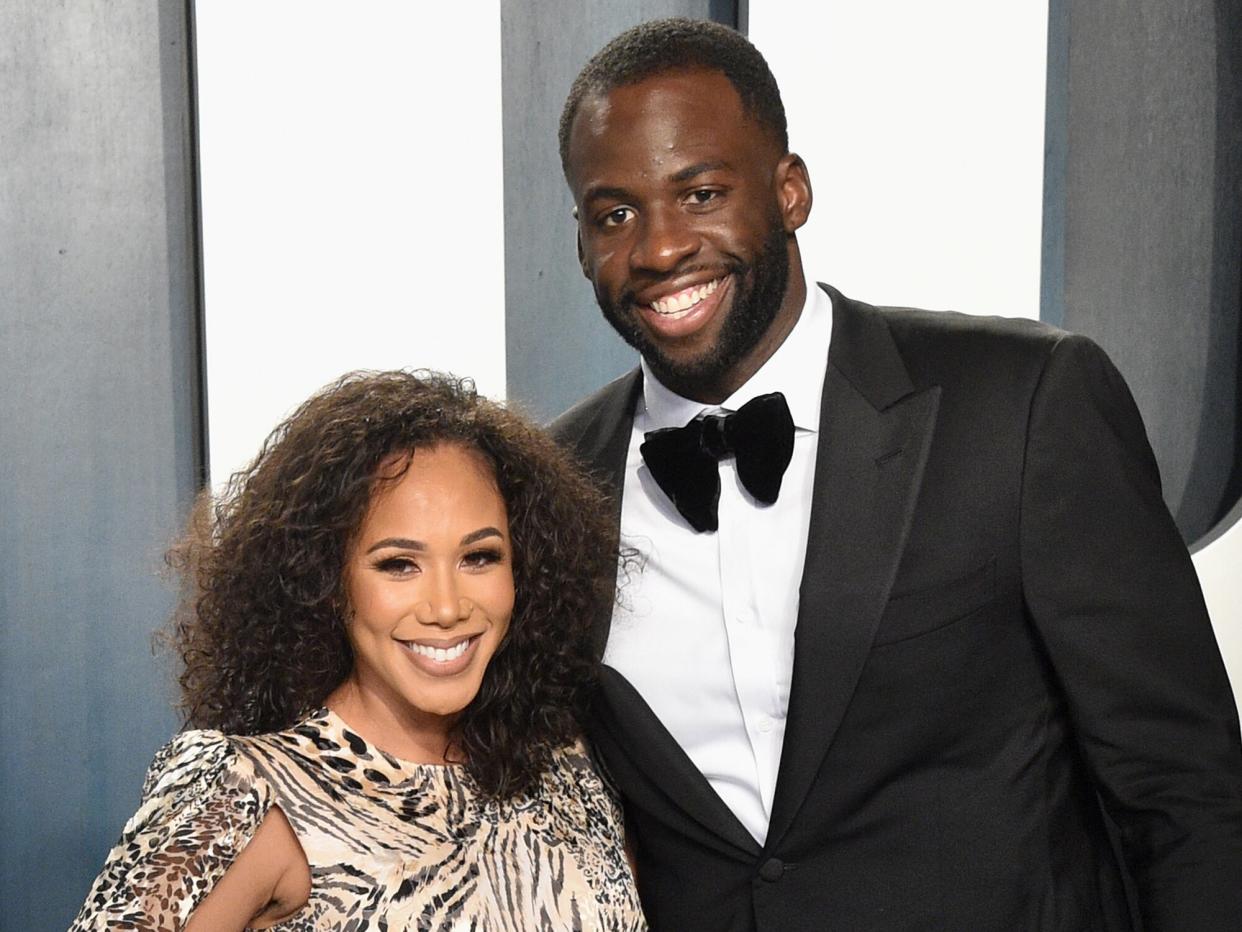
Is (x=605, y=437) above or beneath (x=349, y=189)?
beneath

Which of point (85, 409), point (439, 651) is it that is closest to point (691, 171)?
point (439, 651)

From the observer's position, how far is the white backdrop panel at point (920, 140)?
274 centimetres

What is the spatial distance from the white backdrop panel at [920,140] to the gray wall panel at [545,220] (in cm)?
40

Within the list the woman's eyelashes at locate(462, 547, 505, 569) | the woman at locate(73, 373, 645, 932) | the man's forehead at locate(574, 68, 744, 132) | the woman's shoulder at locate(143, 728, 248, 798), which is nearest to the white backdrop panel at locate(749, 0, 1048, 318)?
the man's forehead at locate(574, 68, 744, 132)

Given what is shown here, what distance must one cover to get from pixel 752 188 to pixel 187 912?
101cm

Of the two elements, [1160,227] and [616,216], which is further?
[1160,227]

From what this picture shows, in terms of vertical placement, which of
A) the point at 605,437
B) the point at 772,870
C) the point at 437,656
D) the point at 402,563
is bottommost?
the point at 772,870

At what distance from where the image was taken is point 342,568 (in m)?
1.69

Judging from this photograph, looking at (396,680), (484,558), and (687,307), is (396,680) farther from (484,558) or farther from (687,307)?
(687,307)

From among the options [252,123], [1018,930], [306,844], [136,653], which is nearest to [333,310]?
[252,123]

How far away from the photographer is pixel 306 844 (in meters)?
1.54

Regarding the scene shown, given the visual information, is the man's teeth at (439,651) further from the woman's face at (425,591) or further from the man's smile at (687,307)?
the man's smile at (687,307)

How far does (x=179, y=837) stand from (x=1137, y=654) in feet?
3.28

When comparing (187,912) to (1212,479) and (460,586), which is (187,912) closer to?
(460,586)
